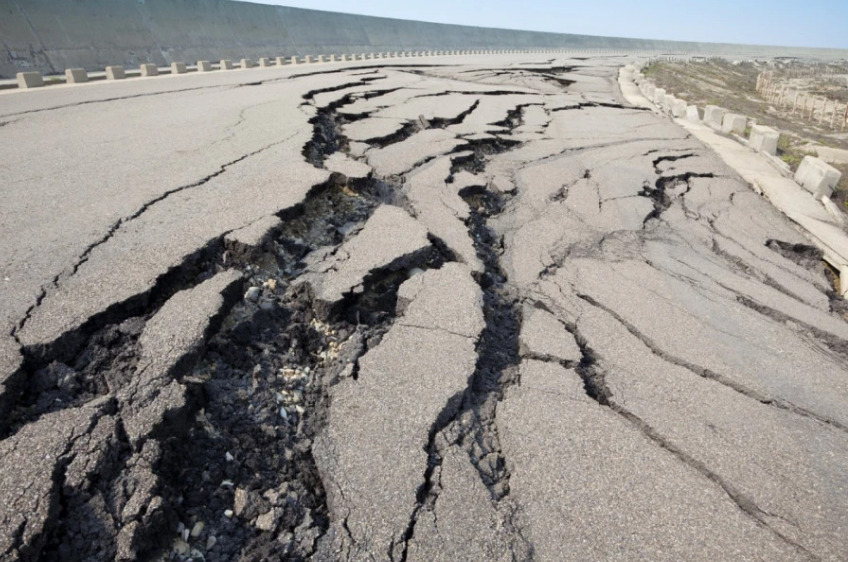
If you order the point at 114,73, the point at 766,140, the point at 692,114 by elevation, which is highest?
the point at 766,140

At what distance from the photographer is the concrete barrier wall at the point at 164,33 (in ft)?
38.5

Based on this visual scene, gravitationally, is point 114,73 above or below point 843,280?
below

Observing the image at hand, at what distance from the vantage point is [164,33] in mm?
15805

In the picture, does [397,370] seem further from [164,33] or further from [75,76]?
[164,33]

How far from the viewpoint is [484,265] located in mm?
2980

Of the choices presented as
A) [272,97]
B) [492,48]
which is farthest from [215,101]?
[492,48]

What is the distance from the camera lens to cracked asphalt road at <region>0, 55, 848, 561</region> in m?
1.45

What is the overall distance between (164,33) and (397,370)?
1807cm

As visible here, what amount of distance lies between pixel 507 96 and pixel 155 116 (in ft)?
18.6

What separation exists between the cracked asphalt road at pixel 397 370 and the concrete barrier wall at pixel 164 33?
10.8 metres

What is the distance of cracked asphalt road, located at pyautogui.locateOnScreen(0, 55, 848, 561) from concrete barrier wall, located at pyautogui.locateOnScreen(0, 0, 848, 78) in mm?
10849

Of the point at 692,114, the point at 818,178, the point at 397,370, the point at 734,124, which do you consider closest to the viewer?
the point at 397,370

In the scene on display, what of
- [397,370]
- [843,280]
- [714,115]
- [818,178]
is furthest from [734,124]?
[397,370]

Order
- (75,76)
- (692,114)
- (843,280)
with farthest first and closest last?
(75,76) < (692,114) < (843,280)
